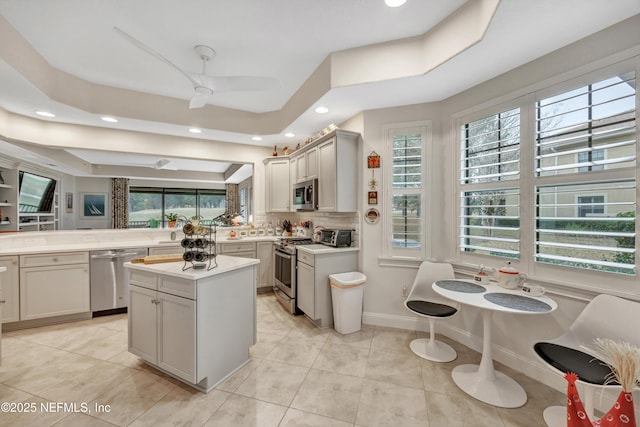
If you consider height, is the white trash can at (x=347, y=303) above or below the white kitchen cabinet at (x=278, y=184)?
below

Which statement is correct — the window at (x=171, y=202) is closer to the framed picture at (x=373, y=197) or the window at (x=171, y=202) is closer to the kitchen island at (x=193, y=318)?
the kitchen island at (x=193, y=318)

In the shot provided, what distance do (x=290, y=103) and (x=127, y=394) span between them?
11.6 feet

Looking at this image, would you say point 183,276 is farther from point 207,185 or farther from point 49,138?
point 207,185

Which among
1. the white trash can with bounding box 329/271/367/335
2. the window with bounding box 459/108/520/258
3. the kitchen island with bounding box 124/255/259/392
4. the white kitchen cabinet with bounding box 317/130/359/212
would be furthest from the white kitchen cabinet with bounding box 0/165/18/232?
the window with bounding box 459/108/520/258

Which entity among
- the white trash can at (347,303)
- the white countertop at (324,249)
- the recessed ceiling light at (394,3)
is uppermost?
the recessed ceiling light at (394,3)

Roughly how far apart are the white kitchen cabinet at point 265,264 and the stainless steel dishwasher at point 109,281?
1765mm

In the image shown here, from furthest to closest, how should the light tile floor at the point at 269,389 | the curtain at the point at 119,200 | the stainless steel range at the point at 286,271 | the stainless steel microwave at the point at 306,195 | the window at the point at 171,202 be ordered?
the window at the point at 171,202 → the curtain at the point at 119,200 → the stainless steel microwave at the point at 306,195 → the stainless steel range at the point at 286,271 → the light tile floor at the point at 269,389

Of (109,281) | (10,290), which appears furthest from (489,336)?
(10,290)

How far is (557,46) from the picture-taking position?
200cm

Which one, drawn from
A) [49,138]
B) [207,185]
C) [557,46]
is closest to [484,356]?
[557,46]

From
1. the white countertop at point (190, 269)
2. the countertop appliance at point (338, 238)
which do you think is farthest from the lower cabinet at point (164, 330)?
the countertop appliance at point (338, 238)

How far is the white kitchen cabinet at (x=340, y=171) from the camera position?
3197 mm

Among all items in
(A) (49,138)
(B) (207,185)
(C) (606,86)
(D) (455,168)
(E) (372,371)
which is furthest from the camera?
(B) (207,185)

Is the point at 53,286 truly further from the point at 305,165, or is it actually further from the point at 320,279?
the point at 305,165
